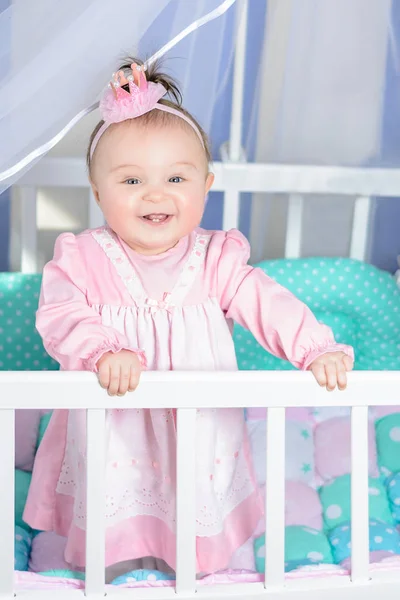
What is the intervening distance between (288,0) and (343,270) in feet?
1.92

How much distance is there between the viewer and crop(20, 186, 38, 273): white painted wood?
6.09 ft

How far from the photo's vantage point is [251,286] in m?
1.23

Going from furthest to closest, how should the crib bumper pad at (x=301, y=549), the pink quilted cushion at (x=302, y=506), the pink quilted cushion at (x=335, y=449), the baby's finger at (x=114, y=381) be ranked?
the pink quilted cushion at (x=335, y=449) < the pink quilted cushion at (x=302, y=506) < the crib bumper pad at (x=301, y=549) < the baby's finger at (x=114, y=381)

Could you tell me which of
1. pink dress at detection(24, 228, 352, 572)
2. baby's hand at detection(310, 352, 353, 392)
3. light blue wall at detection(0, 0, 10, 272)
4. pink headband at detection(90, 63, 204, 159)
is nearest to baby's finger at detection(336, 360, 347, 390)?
baby's hand at detection(310, 352, 353, 392)

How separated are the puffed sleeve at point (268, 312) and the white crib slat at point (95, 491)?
0.29 meters

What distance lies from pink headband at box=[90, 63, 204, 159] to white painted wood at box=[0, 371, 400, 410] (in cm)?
38

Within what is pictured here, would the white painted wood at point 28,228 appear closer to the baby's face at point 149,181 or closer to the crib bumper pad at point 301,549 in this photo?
the baby's face at point 149,181

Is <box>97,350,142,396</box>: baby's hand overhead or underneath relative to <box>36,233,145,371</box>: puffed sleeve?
underneath

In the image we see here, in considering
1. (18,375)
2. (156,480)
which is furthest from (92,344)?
(156,480)

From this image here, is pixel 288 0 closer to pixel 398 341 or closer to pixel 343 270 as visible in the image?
pixel 343 270

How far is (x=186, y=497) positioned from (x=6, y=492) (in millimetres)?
213

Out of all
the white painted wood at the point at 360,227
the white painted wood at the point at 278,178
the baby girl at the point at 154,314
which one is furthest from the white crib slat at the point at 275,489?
the white painted wood at the point at 360,227

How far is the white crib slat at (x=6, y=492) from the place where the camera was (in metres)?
0.98

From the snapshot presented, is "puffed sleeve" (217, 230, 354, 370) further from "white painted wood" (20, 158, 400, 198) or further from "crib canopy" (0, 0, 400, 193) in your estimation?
"white painted wood" (20, 158, 400, 198)
